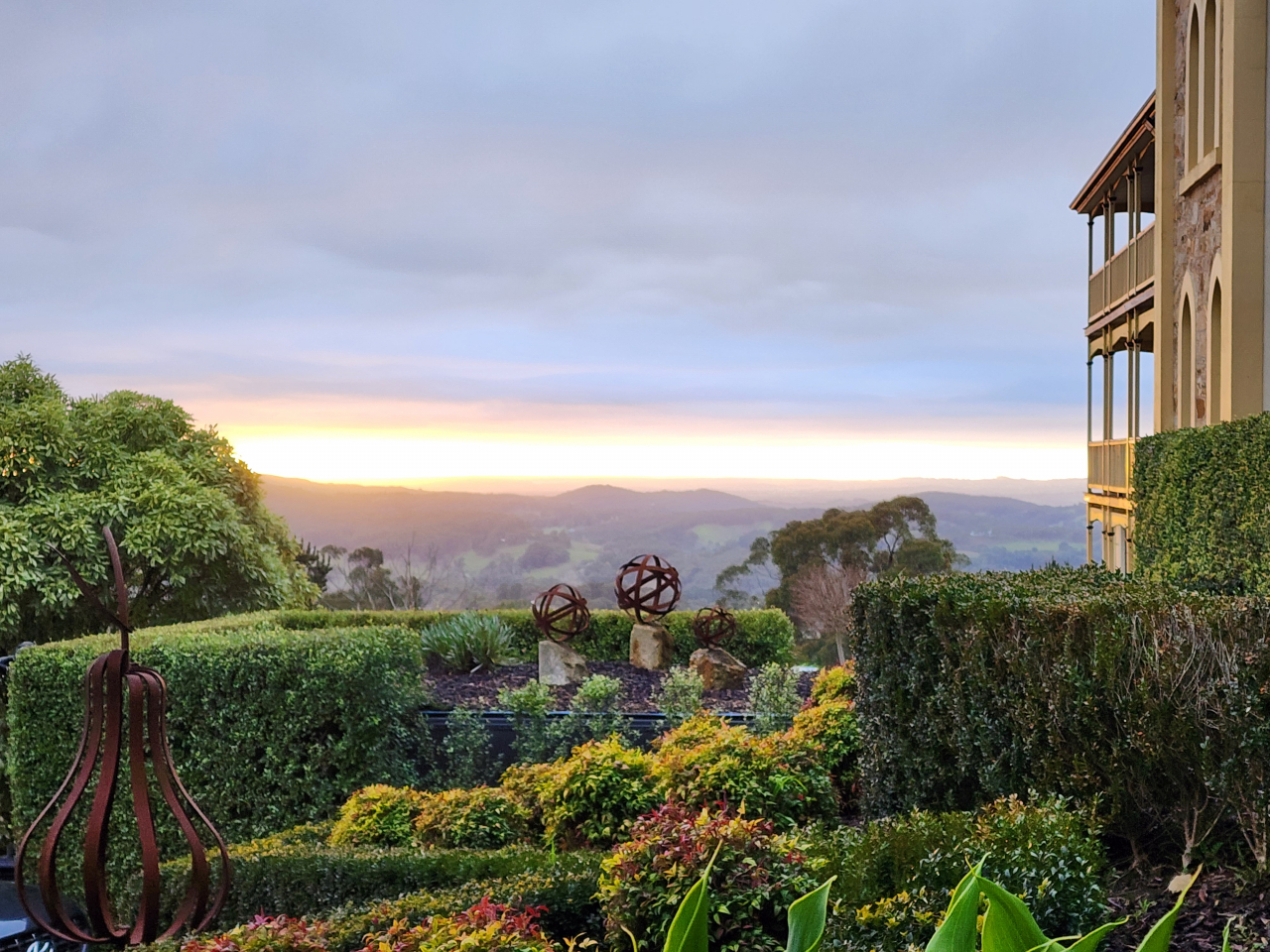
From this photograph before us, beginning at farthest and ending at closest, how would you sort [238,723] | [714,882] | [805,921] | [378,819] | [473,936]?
[238,723]
[378,819]
[714,882]
[473,936]
[805,921]

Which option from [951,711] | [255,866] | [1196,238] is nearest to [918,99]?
[1196,238]

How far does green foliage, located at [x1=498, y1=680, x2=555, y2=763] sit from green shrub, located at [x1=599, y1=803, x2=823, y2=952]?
4277mm

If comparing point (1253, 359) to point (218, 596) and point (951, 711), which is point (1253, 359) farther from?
point (218, 596)

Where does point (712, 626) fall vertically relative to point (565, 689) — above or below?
above

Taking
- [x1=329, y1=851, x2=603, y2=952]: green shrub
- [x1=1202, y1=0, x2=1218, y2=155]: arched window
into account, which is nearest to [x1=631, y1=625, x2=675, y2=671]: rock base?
[x1=329, y1=851, x2=603, y2=952]: green shrub

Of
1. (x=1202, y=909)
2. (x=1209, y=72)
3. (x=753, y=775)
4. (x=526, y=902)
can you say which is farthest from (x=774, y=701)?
(x=1209, y=72)

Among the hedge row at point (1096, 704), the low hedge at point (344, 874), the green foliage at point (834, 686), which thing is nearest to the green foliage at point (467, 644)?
the green foliage at point (834, 686)

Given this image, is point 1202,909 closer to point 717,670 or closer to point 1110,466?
point 717,670

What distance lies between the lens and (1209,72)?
36.8 ft

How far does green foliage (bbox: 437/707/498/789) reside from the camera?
7738 millimetres

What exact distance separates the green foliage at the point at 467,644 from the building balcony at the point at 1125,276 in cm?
1040

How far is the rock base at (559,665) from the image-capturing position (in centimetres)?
1134

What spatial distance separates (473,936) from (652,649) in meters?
9.41

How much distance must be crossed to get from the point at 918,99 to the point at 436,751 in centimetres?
824
